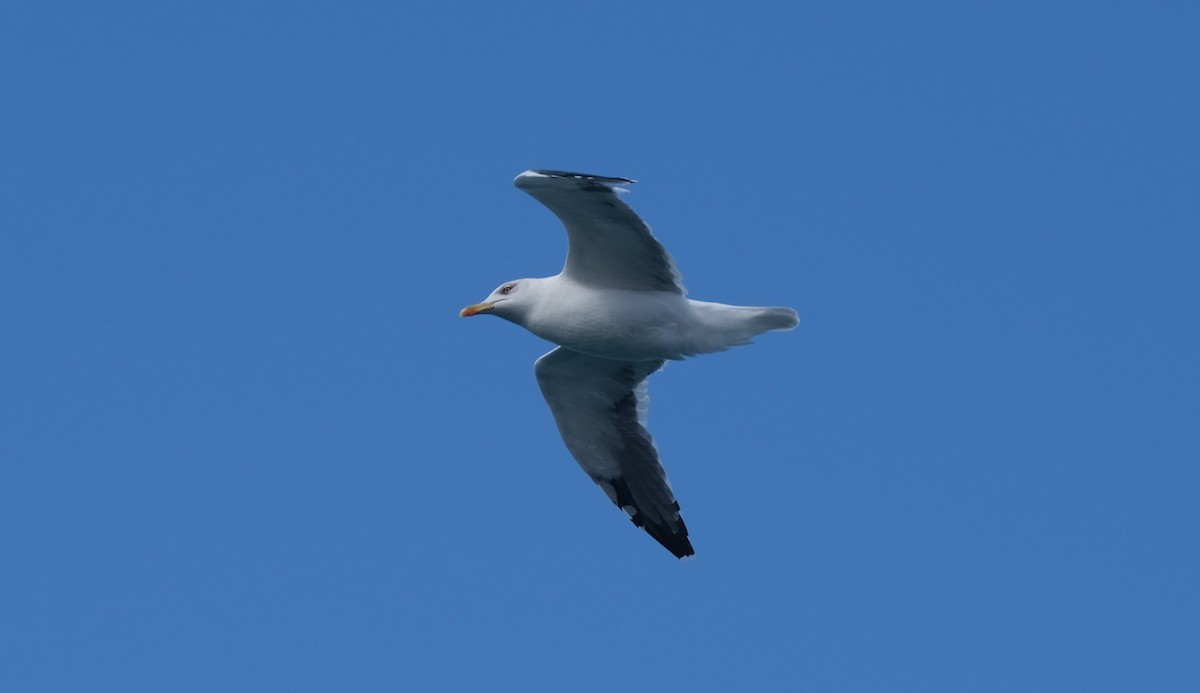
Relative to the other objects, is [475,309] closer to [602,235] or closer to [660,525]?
[602,235]

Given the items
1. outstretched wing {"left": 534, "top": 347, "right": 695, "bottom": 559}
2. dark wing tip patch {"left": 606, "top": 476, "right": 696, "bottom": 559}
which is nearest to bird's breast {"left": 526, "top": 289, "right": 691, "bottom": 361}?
outstretched wing {"left": 534, "top": 347, "right": 695, "bottom": 559}

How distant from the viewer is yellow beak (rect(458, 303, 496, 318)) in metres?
13.8

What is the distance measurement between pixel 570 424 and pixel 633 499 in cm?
95

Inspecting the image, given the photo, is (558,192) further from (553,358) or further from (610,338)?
(553,358)

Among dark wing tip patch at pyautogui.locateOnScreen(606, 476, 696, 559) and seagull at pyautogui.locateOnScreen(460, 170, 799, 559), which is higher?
seagull at pyautogui.locateOnScreen(460, 170, 799, 559)

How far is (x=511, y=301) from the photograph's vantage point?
1365cm

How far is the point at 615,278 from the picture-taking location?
13227mm

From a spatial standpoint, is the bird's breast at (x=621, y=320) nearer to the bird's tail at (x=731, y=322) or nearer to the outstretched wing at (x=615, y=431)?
the bird's tail at (x=731, y=322)

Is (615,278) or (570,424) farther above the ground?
(615,278)

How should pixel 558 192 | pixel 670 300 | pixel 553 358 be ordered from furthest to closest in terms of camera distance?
pixel 553 358 < pixel 670 300 < pixel 558 192

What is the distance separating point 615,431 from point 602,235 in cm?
278

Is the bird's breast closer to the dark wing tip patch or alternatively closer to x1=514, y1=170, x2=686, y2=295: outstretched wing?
x1=514, y1=170, x2=686, y2=295: outstretched wing

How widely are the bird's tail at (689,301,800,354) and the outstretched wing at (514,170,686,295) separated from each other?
30cm

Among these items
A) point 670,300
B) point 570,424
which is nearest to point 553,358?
point 570,424
